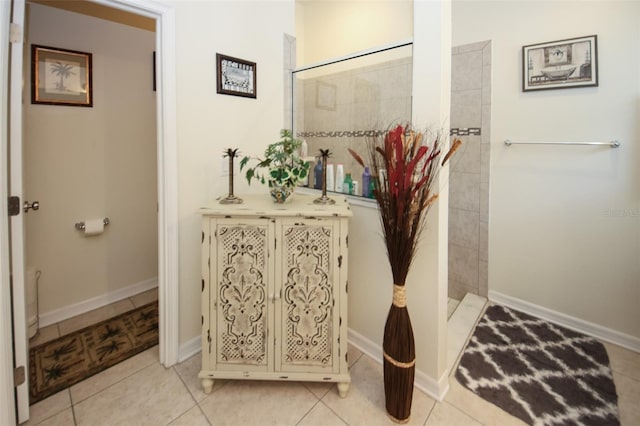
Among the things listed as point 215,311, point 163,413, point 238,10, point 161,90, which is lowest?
point 163,413

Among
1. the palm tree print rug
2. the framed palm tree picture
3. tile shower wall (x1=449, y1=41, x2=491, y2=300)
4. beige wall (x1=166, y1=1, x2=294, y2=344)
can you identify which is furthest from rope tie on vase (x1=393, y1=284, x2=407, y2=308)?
the framed palm tree picture

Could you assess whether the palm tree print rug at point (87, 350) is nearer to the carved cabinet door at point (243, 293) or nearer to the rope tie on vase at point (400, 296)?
the carved cabinet door at point (243, 293)

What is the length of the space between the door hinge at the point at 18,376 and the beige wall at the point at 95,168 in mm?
1055

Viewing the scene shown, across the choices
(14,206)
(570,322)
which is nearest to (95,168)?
(14,206)

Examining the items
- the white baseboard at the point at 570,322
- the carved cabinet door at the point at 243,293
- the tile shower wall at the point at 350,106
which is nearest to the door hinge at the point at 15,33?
the carved cabinet door at the point at 243,293

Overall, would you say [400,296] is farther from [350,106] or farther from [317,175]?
[350,106]

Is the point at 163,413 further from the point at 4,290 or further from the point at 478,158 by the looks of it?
the point at 478,158

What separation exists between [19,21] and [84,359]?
1.84 m

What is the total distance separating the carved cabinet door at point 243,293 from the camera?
1566mm

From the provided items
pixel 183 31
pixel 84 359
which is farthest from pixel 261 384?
pixel 183 31

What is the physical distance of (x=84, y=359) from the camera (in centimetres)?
192

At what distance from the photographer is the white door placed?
1.33 m

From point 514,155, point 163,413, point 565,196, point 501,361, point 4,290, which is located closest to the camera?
point 4,290

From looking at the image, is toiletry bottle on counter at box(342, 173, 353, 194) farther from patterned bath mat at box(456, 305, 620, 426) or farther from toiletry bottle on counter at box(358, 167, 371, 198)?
patterned bath mat at box(456, 305, 620, 426)
